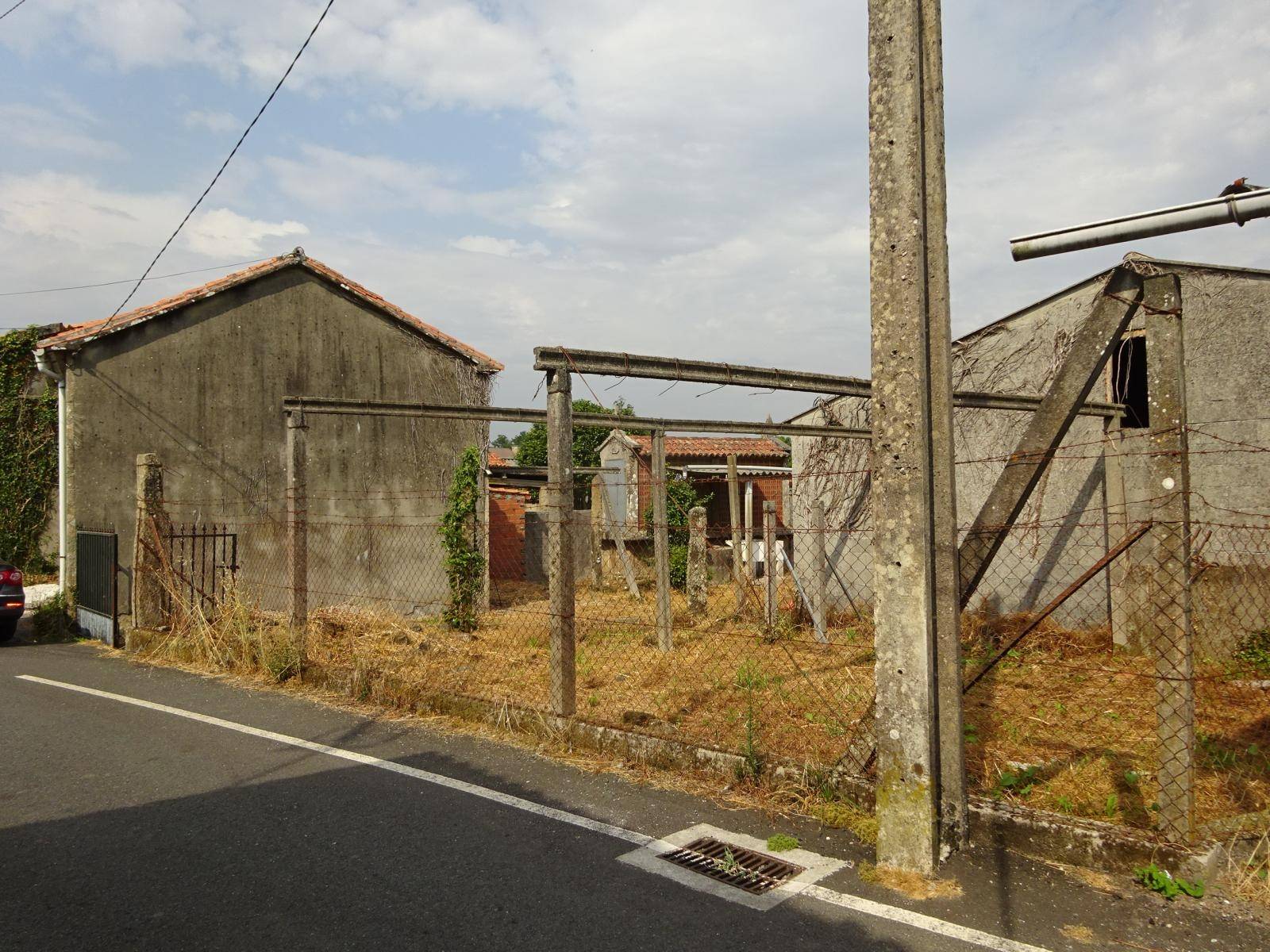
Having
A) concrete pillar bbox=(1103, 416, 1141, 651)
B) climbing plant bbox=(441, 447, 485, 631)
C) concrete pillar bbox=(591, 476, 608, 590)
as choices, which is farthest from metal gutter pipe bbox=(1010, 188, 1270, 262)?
concrete pillar bbox=(591, 476, 608, 590)

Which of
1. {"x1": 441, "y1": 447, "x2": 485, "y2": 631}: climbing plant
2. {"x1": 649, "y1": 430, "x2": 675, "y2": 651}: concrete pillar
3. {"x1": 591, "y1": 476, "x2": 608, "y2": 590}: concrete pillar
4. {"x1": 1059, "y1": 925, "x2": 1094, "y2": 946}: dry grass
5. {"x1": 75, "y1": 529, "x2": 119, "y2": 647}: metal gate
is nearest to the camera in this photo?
{"x1": 1059, "y1": 925, "x2": 1094, "y2": 946}: dry grass

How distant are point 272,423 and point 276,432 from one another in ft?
0.57

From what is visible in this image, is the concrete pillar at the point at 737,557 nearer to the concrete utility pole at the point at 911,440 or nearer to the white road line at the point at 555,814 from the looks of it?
the white road line at the point at 555,814

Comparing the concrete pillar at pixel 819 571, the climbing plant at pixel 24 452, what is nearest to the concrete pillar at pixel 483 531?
the concrete pillar at pixel 819 571

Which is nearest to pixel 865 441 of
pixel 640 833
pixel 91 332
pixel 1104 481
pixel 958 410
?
pixel 958 410

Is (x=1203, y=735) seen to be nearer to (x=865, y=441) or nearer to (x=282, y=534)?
(x=865, y=441)

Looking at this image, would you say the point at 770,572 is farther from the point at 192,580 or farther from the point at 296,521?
the point at 192,580

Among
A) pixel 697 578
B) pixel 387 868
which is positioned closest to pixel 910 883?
pixel 387 868

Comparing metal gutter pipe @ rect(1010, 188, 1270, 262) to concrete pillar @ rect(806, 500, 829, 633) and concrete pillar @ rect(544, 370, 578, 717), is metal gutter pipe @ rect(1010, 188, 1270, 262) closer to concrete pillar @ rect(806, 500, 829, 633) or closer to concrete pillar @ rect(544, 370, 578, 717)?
concrete pillar @ rect(544, 370, 578, 717)

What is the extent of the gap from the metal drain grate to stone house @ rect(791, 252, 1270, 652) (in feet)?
9.93

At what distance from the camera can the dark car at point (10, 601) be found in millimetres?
11414

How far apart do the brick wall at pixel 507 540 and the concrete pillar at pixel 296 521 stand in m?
12.6

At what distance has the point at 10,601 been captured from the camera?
451 inches

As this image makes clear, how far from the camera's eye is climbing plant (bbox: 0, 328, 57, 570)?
15.2m
